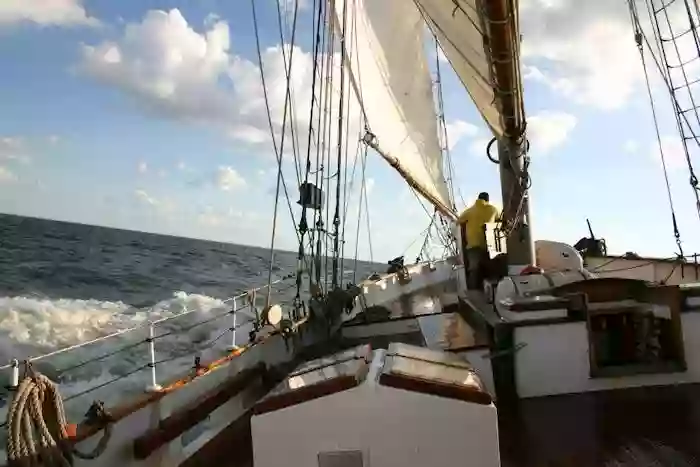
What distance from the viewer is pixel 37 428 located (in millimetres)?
3547

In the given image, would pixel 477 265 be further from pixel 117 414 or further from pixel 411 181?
pixel 117 414

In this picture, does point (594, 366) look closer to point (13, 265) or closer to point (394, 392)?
point (394, 392)

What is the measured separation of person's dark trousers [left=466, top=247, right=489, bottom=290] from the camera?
9328 millimetres

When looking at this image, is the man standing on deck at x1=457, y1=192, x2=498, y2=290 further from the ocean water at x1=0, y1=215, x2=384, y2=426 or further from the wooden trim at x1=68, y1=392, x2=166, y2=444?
the wooden trim at x1=68, y1=392, x2=166, y2=444

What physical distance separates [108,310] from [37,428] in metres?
22.6

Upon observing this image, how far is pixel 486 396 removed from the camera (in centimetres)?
323

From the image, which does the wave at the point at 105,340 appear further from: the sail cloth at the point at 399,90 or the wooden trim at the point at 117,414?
the sail cloth at the point at 399,90

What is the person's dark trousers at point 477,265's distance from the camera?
9.33m

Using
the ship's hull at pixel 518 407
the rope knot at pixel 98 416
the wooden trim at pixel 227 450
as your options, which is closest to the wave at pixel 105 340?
the ship's hull at pixel 518 407

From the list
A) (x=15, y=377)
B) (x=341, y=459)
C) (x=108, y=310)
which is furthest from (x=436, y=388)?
(x=108, y=310)

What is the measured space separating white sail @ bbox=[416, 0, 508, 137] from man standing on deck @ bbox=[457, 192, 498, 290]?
1852mm

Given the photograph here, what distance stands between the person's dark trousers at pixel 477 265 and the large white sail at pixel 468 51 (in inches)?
90.9

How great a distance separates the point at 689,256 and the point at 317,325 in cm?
549

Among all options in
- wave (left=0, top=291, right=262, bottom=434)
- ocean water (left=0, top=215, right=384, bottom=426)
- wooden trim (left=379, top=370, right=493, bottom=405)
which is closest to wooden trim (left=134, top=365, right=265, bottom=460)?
ocean water (left=0, top=215, right=384, bottom=426)
